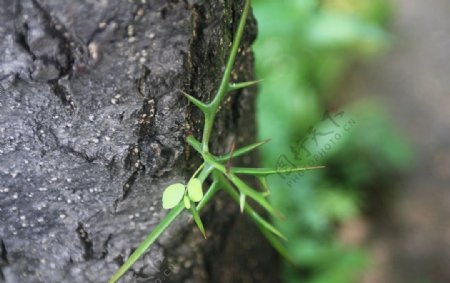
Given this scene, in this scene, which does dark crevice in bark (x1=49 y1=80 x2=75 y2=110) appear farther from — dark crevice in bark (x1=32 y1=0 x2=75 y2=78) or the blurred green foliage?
the blurred green foliage

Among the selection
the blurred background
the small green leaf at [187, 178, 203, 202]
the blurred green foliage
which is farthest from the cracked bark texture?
the blurred green foliage

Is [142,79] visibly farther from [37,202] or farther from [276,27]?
[276,27]

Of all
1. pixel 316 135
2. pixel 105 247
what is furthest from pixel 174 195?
pixel 316 135

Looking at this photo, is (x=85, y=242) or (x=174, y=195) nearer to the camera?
(x=174, y=195)

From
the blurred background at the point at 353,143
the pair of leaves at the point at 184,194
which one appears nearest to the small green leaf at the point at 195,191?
the pair of leaves at the point at 184,194

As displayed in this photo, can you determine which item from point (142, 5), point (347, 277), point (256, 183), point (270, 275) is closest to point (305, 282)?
point (347, 277)

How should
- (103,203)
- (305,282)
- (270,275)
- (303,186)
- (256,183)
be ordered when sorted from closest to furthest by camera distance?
(103,203)
(256,183)
(270,275)
(305,282)
(303,186)

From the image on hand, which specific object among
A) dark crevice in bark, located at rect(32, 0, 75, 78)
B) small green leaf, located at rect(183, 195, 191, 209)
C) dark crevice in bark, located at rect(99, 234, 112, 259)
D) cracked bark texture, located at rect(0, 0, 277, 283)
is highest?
dark crevice in bark, located at rect(32, 0, 75, 78)

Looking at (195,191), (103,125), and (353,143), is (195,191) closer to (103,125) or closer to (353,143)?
(103,125)
